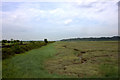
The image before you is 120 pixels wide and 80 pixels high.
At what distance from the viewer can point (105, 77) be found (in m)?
5.03

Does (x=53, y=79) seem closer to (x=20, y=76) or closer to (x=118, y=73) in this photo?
(x=20, y=76)

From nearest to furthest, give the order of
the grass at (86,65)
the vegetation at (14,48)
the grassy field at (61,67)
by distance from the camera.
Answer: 1. the grassy field at (61,67)
2. the grass at (86,65)
3. the vegetation at (14,48)

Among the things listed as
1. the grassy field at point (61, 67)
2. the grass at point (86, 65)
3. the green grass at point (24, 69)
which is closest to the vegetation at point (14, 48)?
the grassy field at point (61, 67)

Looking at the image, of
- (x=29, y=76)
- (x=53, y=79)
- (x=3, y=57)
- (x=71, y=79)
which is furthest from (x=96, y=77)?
(x=3, y=57)

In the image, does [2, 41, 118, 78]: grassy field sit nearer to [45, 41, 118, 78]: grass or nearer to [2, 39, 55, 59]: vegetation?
[45, 41, 118, 78]: grass

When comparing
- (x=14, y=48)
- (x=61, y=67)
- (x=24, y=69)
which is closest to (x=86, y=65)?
(x=61, y=67)

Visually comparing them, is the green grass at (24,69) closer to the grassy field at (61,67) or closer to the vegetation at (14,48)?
the grassy field at (61,67)

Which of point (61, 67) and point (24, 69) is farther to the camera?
point (61, 67)

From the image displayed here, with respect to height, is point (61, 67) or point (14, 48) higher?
point (14, 48)

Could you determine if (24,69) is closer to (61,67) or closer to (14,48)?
(61,67)

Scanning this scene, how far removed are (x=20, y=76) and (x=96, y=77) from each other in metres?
3.65

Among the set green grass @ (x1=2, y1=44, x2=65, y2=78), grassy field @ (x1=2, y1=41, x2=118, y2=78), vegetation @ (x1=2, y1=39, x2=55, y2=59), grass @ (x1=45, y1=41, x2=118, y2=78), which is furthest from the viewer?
vegetation @ (x1=2, y1=39, x2=55, y2=59)

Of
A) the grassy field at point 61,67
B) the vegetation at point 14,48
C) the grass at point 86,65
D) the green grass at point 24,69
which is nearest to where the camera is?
the green grass at point 24,69

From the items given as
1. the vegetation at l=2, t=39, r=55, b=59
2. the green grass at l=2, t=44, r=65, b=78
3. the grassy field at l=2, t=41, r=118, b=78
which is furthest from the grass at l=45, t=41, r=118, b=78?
the vegetation at l=2, t=39, r=55, b=59
